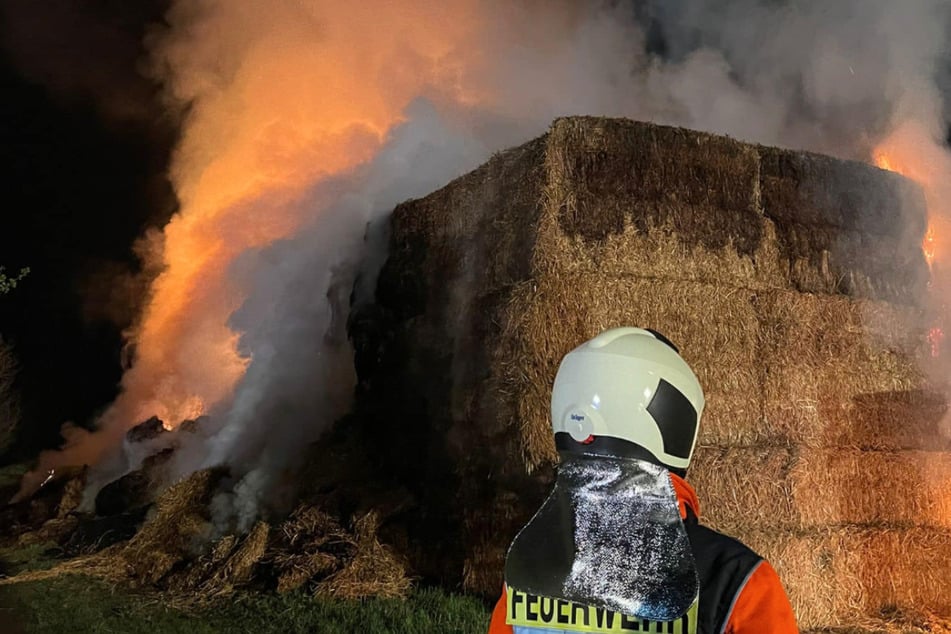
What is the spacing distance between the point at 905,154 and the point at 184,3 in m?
13.2

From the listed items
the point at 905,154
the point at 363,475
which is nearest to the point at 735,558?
the point at 363,475

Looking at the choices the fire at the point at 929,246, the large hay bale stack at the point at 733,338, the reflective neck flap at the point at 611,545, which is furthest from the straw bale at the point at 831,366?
the reflective neck flap at the point at 611,545

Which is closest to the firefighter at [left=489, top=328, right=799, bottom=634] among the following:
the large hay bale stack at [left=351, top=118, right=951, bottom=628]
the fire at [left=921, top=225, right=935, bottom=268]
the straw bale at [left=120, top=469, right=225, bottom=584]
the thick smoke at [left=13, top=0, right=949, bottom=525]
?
the large hay bale stack at [left=351, top=118, right=951, bottom=628]

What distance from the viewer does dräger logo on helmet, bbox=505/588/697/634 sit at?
1.72 metres

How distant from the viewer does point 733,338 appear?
20.1 feet

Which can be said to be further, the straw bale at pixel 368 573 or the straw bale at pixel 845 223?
the straw bale at pixel 845 223

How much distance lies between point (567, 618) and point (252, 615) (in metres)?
4.68

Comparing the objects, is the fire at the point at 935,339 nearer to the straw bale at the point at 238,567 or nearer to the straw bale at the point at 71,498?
the straw bale at the point at 238,567

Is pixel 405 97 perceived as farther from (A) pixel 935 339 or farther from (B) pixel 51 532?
(A) pixel 935 339

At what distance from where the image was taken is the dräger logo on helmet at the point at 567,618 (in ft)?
5.65

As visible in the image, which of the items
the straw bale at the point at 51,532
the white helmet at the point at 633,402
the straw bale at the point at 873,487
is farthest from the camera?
the straw bale at the point at 51,532

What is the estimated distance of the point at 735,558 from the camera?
1709mm

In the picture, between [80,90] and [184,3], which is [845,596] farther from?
[80,90]

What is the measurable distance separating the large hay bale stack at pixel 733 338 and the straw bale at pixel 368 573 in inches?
14.9
